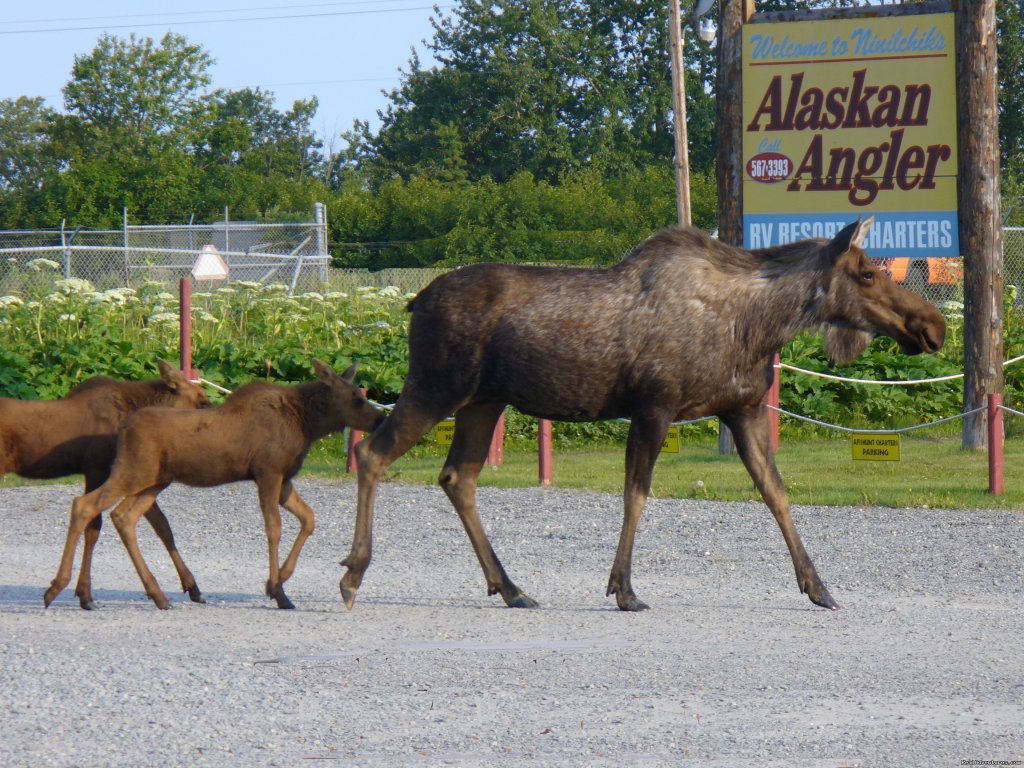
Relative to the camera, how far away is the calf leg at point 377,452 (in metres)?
8.02

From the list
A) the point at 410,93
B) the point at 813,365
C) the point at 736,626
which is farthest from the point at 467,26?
the point at 736,626

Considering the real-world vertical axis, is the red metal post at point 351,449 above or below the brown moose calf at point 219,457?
below

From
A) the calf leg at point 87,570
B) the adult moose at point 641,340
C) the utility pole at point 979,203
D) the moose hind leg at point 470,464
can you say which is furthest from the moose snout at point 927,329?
the utility pole at point 979,203

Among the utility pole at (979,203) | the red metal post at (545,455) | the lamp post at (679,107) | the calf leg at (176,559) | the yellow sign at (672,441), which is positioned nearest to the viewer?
the calf leg at (176,559)

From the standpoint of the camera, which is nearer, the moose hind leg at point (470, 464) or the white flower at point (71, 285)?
the moose hind leg at point (470, 464)

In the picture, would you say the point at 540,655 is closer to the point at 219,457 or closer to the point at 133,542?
the point at 219,457

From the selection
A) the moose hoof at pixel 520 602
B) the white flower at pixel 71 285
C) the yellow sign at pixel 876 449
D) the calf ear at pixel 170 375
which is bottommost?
the moose hoof at pixel 520 602

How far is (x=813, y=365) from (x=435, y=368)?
1087 centimetres

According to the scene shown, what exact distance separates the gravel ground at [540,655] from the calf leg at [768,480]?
157 millimetres

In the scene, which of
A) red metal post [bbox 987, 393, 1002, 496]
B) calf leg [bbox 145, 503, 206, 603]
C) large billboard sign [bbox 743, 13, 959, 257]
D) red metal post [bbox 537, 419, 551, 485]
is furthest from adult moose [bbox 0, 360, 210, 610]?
large billboard sign [bbox 743, 13, 959, 257]

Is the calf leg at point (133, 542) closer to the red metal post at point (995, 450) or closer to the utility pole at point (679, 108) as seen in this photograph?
the red metal post at point (995, 450)

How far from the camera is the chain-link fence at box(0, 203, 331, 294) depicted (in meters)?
24.6

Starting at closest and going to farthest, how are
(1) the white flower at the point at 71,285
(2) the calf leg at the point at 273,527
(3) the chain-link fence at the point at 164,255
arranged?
1. (2) the calf leg at the point at 273,527
2. (1) the white flower at the point at 71,285
3. (3) the chain-link fence at the point at 164,255

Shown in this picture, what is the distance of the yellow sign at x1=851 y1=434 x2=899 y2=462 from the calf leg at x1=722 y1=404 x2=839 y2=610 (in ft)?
17.5
